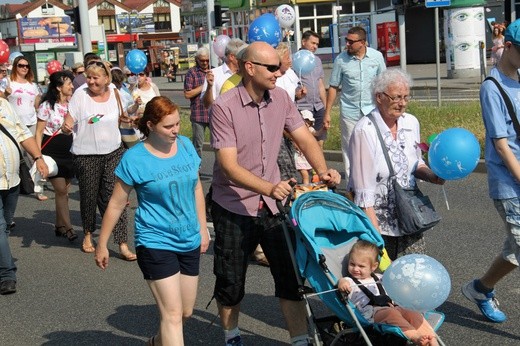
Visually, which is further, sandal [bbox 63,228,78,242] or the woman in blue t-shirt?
sandal [bbox 63,228,78,242]

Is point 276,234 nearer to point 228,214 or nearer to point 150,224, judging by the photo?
point 228,214

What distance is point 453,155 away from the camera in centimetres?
560

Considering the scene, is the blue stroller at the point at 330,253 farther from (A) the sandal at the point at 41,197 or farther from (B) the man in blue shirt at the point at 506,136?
(A) the sandal at the point at 41,197

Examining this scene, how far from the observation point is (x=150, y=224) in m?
5.49

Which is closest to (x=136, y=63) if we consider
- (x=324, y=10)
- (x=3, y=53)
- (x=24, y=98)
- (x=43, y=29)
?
(x=24, y=98)

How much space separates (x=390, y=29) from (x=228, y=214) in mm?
36509

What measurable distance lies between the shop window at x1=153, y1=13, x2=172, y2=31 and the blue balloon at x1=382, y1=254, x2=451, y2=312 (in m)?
125

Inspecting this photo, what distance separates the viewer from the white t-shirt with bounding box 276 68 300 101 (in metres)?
9.49

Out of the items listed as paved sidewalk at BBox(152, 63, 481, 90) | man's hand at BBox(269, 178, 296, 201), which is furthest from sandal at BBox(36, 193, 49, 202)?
paved sidewalk at BBox(152, 63, 481, 90)

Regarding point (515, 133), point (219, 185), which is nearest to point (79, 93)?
point (219, 185)

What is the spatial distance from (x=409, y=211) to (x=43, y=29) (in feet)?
282

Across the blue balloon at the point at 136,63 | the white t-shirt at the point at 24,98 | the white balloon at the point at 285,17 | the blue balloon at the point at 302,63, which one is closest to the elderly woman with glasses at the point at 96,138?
the blue balloon at the point at 302,63

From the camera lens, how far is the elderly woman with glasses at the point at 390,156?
5680mm

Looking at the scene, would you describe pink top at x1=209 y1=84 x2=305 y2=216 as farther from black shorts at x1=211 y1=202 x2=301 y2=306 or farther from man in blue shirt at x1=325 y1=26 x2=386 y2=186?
man in blue shirt at x1=325 y1=26 x2=386 y2=186
